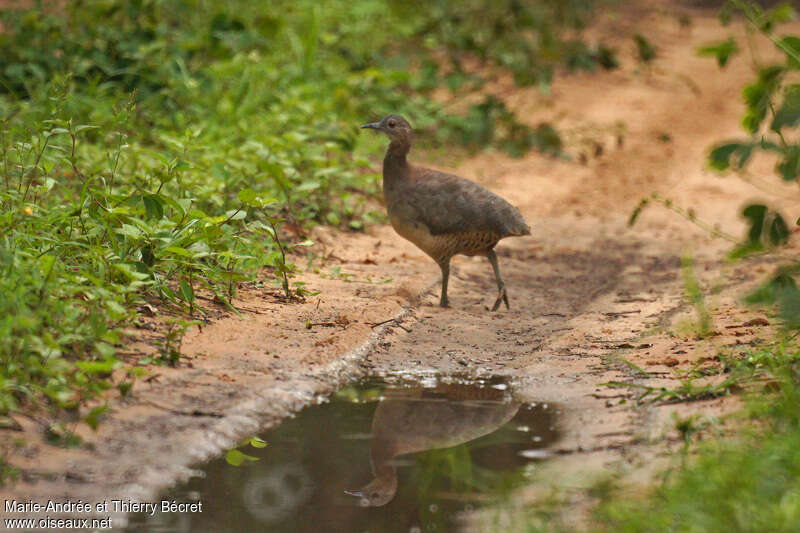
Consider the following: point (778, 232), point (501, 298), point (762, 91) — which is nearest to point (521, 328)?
point (501, 298)

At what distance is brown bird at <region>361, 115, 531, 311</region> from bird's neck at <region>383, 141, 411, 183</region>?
3.4 inches

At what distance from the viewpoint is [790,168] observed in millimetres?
4137

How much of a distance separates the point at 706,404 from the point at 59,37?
7363 millimetres

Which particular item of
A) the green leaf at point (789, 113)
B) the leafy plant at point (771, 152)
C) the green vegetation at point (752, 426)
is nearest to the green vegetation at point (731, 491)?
the green vegetation at point (752, 426)

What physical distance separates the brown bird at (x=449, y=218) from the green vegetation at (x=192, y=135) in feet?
2.33

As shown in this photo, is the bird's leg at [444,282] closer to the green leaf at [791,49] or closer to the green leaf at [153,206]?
the green leaf at [153,206]

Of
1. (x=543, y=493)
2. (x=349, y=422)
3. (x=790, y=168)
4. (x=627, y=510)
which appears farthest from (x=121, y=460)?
(x=790, y=168)

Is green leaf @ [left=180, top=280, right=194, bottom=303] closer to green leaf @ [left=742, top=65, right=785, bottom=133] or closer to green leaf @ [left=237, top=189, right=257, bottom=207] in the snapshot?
green leaf @ [left=237, top=189, right=257, bottom=207]

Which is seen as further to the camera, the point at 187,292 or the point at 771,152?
the point at 187,292

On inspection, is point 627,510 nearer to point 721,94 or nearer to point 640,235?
point 640,235

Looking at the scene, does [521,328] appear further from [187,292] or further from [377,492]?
[377,492]

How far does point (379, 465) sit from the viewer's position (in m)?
4.11

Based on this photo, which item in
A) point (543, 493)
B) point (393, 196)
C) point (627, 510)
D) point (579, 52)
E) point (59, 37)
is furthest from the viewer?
point (579, 52)

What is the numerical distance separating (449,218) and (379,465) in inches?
102
